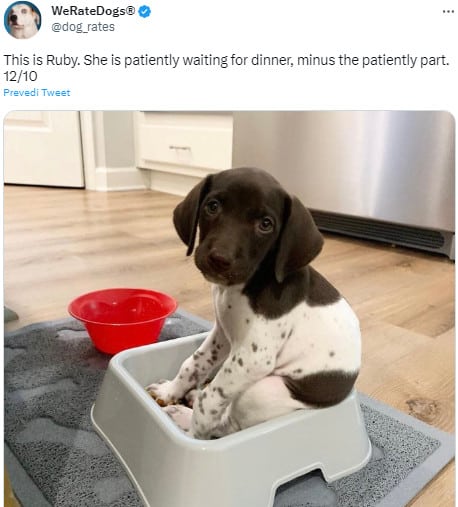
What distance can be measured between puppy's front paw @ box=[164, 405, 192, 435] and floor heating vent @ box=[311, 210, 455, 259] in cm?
176

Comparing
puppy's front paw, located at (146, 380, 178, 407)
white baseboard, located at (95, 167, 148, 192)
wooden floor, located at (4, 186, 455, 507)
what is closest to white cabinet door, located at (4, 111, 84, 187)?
white baseboard, located at (95, 167, 148, 192)

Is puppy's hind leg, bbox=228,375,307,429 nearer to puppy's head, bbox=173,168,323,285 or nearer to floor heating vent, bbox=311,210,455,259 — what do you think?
puppy's head, bbox=173,168,323,285

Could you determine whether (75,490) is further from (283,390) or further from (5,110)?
(5,110)

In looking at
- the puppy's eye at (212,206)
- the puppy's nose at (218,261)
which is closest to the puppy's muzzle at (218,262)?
the puppy's nose at (218,261)

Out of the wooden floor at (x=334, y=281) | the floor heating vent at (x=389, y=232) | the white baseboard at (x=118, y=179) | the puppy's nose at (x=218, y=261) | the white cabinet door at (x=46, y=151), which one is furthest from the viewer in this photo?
the white baseboard at (x=118, y=179)

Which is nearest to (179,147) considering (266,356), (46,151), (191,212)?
(46,151)

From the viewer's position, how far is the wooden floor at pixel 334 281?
4.61 feet

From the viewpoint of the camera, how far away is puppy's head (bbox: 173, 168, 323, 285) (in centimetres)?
89

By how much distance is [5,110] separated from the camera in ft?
2.50
